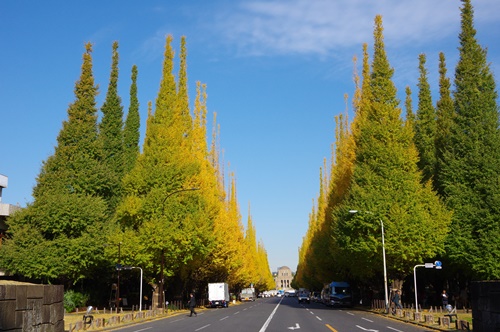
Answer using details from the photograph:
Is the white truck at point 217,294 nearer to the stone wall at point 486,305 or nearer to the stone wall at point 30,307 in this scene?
the stone wall at point 30,307

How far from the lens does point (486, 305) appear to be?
17.5 meters

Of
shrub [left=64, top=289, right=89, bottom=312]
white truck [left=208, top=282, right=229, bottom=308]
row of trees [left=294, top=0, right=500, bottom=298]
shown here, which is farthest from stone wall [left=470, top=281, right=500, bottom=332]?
white truck [left=208, top=282, right=229, bottom=308]

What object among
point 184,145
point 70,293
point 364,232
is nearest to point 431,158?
point 364,232

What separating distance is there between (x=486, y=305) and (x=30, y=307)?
1487 centimetres

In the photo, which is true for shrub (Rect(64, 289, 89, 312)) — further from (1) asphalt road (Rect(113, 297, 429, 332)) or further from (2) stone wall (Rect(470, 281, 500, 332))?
(2) stone wall (Rect(470, 281, 500, 332))

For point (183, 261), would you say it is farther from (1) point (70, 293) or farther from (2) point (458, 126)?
(2) point (458, 126)

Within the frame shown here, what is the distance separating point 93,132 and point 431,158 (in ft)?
102

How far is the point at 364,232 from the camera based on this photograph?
131 ft

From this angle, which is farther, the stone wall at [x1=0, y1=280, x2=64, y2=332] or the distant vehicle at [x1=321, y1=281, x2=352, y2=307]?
the distant vehicle at [x1=321, y1=281, x2=352, y2=307]

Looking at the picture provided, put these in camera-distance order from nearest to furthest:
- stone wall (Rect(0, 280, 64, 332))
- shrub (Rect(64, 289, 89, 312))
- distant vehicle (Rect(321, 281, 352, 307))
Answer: stone wall (Rect(0, 280, 64, 332))
shrub (Rect(64, 289, 89, 312))
distant vehicle (Rect(321, 281, 352, 307))

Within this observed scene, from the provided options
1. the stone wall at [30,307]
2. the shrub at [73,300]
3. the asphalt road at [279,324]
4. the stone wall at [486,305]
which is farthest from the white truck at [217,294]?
the stone wall at [486,305]

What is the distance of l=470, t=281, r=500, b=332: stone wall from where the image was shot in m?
16.5

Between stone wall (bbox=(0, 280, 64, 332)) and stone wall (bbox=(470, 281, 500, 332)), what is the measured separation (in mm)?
14580

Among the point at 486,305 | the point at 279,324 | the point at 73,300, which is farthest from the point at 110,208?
the point at 486,305
